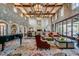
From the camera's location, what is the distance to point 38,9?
362cm

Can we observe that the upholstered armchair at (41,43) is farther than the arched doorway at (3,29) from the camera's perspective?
Yes

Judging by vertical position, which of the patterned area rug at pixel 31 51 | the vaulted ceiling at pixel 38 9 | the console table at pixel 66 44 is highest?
the vaulted ceiling at pixel 38 9

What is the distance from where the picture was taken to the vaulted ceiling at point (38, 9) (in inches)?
140

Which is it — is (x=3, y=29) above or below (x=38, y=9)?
below

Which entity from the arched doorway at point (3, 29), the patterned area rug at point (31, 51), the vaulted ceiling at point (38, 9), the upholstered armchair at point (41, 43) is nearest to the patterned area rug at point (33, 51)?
the patterned area rug at point (31, 51)

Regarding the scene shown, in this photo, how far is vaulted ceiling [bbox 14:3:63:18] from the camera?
3555 mm

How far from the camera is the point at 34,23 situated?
3.68 meters

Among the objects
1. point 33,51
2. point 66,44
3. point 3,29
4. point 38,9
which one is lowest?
point 33,51

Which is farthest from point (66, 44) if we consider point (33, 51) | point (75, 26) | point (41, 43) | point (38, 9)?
point (38, 9)

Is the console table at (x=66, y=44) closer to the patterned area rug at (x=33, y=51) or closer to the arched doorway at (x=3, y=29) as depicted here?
the patterned area rug at (x=33, y=51)

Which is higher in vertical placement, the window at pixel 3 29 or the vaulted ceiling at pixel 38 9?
the vaulted ceiling at pixel 38 9


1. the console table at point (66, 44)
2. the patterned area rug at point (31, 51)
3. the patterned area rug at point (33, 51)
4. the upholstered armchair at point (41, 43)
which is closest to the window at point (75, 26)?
the console table at point (66, 44)

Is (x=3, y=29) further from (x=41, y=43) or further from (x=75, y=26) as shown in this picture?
(x=75, y=26)

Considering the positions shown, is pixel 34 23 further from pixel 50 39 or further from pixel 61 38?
pixel 61 38
